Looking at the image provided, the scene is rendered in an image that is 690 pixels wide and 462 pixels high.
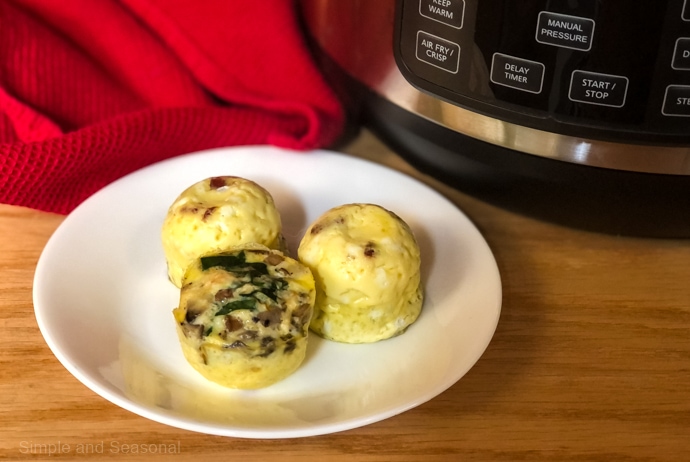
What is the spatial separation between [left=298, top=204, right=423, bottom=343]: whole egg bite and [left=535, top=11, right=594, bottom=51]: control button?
16 centimetres

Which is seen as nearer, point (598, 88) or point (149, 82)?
point (598, 88)

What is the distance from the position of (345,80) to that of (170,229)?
0.76 ft

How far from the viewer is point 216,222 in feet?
1.58

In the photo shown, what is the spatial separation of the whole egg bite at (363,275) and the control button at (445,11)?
0.14 m

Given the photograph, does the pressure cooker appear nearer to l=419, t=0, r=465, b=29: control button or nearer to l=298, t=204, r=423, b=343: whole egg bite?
l=419, t=0, r=465, b=29: control button

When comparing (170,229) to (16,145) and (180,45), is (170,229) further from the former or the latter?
(180,45)

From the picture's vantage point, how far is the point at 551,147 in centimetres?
49

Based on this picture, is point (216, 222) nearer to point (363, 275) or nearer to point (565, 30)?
point (363, 275)

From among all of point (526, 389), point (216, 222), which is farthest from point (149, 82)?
point (526, 389)

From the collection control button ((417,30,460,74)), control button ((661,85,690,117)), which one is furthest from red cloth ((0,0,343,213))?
control button ((661,85,690,117))

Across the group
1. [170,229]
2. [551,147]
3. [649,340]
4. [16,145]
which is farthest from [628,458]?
[16,145]

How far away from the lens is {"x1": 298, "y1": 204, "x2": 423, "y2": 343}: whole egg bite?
45 centimetres

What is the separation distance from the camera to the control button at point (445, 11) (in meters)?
0.47

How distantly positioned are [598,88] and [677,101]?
2.0 inches
